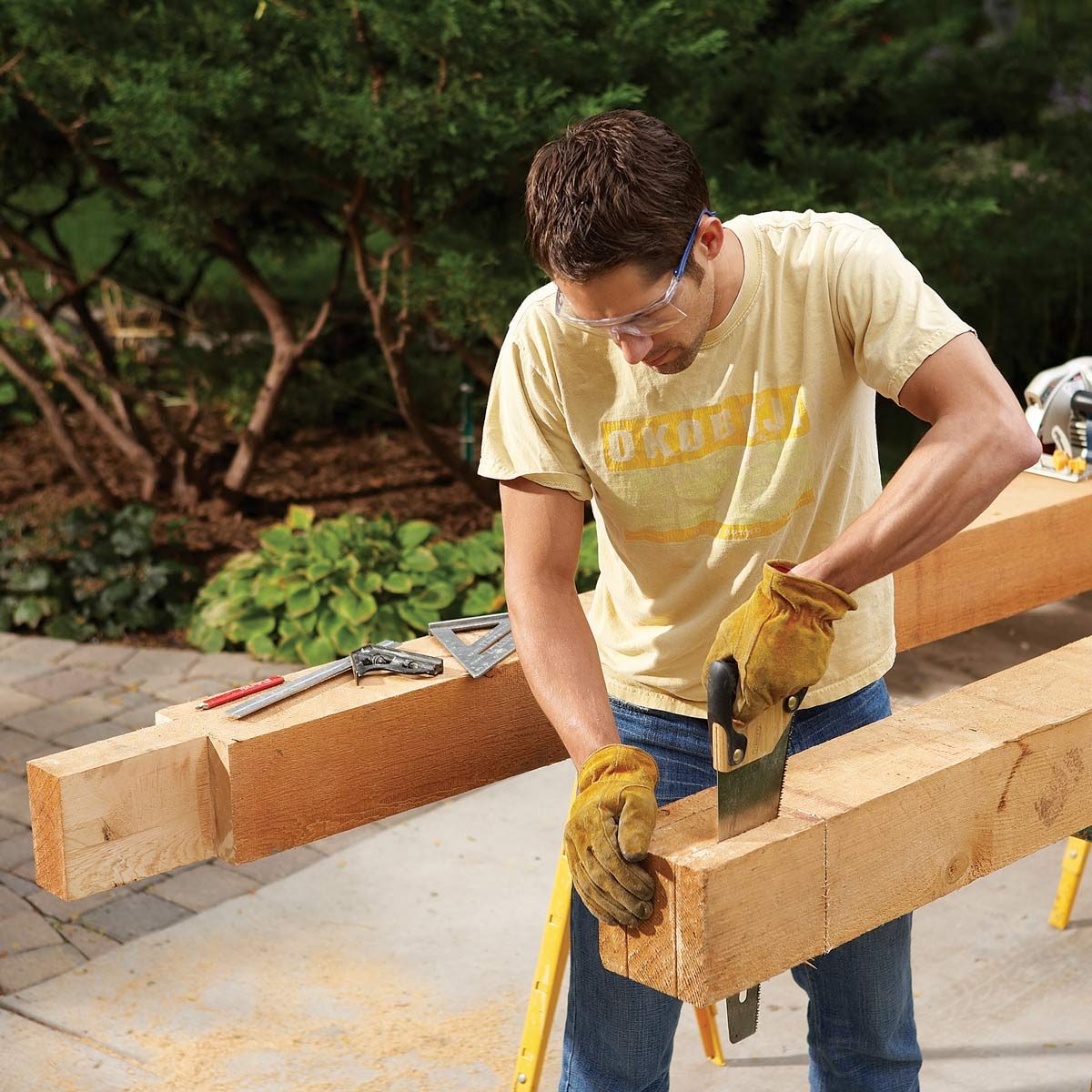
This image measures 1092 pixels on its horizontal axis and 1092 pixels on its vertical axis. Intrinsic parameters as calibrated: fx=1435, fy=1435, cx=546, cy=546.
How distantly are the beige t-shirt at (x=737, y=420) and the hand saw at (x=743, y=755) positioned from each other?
430 mm

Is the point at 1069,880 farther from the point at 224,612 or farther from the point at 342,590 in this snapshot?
the point at 224,612

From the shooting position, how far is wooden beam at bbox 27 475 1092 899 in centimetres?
205

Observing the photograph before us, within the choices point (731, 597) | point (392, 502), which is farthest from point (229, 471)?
point (731, 597)

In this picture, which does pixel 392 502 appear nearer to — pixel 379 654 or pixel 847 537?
pixel 379 654

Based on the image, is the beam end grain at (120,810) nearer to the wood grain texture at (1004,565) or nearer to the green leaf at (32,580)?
the wood grain texture at (1004,565)

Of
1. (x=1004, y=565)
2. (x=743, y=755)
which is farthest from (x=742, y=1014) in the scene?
(x=1004, y=565)

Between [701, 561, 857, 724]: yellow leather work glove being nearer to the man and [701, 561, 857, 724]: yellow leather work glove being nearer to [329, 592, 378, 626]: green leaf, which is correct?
the man

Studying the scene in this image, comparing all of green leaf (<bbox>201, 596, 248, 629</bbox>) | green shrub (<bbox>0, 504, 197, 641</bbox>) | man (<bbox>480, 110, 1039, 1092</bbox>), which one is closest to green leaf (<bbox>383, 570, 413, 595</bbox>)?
green leaf (<bbox>201, 596, 248, 629</bbox>)

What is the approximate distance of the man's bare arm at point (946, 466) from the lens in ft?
5.96

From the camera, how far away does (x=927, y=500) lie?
1851mm

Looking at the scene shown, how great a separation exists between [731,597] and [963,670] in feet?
11.3

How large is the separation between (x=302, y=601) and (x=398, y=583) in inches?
14.6

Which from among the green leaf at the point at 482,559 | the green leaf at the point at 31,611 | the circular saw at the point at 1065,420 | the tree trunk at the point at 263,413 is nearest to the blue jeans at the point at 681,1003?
the circular saw at the point at 1065,420

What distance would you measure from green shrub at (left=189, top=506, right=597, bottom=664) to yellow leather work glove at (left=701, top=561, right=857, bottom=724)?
146 inches
